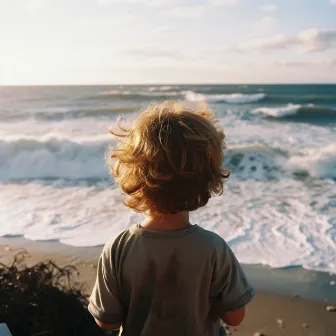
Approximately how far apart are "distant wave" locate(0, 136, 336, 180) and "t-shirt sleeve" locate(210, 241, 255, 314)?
799 centimetres

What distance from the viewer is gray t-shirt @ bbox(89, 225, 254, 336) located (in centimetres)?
142

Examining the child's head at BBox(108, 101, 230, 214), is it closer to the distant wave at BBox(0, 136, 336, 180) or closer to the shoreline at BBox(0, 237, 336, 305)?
the shoreline at BBox(0, 237, 336, 305)

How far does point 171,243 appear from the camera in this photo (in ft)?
4.65

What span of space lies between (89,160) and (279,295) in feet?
26.7

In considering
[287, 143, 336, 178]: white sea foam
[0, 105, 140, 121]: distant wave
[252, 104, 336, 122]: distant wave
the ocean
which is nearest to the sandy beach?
the ocean

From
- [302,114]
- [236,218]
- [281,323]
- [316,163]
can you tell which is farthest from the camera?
[302,114]

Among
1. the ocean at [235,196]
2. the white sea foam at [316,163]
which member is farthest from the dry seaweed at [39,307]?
the white sea foam at [316,163]

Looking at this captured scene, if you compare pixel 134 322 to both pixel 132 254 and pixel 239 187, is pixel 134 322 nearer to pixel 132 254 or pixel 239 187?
pixel 132 254

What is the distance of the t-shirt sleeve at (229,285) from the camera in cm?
145

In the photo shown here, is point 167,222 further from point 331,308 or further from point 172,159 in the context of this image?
point 331,308

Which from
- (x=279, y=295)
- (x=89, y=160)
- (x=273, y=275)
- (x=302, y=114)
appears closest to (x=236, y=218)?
(x=273, y=275)

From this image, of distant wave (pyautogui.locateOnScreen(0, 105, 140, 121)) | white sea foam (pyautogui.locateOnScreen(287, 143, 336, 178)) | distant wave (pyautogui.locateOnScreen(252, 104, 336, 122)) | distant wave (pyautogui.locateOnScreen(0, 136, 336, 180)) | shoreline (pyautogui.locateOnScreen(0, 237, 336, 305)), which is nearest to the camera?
shoreline (pyautogui.locateOnScreen(0, 237, 336, 305))

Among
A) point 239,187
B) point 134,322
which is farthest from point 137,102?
point 134,322

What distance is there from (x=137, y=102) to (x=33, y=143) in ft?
63.1
